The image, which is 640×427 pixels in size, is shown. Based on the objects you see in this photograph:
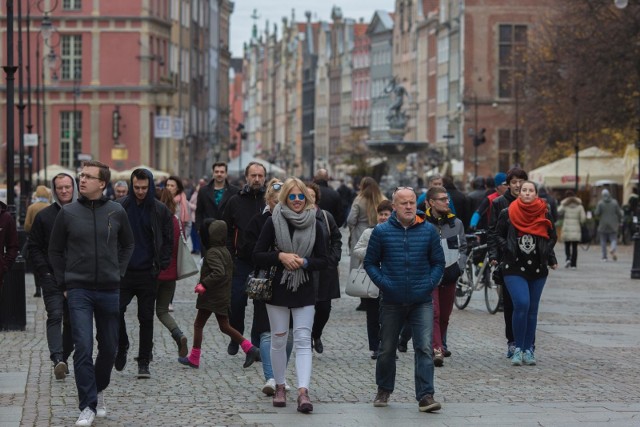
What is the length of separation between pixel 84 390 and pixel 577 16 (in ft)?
136

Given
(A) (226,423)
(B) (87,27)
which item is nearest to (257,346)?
(A) (226,423)

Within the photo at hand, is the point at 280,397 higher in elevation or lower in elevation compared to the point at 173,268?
lower

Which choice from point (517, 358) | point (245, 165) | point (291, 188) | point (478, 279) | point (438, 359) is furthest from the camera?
point (245, 165)

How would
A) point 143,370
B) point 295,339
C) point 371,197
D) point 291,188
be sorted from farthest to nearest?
point 371,197, point 143,370, point 295,339, point 291,188

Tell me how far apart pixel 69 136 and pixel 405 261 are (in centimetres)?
6599

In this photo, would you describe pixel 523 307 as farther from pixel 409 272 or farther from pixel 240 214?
pixel 409 272

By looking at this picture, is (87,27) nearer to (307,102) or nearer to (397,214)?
(397,214)

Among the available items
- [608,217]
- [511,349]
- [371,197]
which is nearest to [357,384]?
[511,349]

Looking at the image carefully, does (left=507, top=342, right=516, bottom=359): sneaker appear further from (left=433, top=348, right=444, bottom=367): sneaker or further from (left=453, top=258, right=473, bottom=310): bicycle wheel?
(left=453, top=258, right=473, bottom=310): bicycle wheel

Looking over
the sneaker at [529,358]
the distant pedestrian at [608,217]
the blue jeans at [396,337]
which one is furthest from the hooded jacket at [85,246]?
the distant pedestrian at [608,217]

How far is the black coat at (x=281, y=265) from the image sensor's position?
40.3 feet

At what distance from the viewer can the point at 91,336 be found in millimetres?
11617

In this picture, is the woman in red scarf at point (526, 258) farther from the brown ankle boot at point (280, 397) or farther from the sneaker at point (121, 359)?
the brown ankle boot at point (280, 397)

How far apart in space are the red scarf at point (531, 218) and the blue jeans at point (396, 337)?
3.29 metres
